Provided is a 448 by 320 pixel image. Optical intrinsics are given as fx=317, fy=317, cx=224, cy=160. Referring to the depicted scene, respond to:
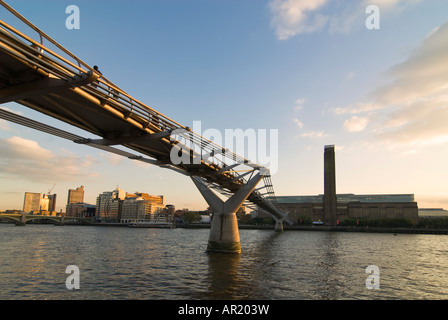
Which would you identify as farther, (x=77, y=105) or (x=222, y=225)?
(x=222, y=225)

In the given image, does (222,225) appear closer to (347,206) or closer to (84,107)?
(84,107)

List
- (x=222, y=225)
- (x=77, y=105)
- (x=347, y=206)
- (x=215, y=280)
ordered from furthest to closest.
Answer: (x=347, y=206) → (x=222, y=225) → (x=215, y=280) → (x=77, y=105)

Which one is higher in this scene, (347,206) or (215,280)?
(347,206)

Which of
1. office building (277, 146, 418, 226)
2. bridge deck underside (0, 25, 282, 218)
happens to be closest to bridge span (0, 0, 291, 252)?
bridge deck underside (0, 25, 282, 218)

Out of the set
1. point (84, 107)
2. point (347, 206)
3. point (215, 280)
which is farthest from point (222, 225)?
point (347, 206)

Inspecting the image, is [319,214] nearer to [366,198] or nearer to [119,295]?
[366,198]

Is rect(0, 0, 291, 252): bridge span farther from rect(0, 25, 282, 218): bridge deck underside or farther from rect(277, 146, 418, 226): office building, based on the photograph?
rect(277, 146, 418, 226): office building

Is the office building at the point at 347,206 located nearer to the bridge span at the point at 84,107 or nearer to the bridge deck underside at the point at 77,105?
the bridge span at the point at 84,107

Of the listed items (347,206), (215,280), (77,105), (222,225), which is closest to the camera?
(77,105)

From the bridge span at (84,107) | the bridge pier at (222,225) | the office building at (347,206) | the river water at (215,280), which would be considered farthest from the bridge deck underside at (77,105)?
the office building at (347,206)

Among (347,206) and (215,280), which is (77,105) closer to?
(215,280)

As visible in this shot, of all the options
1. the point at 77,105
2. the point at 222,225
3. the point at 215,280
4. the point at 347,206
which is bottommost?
the point at 215,280

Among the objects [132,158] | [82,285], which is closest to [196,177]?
[132,158]
